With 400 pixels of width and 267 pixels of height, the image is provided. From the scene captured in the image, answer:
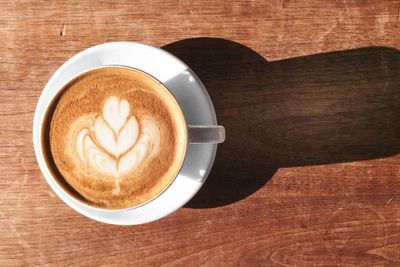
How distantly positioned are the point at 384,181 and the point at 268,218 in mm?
256

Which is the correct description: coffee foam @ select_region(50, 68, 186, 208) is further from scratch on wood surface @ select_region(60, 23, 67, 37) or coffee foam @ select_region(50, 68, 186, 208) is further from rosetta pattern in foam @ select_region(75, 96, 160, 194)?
scratch on wood surface @ select_region(60, 23, 67, 37)

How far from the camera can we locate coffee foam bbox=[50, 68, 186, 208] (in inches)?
39.4

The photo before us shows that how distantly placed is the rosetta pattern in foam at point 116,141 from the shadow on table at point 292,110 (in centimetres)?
19

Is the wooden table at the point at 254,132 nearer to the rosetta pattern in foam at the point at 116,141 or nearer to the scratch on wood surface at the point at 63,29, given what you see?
the scratch on wood surface at the point at 63,29

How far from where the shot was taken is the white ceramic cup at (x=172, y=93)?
1053mm

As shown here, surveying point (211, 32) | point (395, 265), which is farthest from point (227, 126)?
point (395, 265)

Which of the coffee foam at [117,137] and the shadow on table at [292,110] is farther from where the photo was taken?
the shadow on table at [292,110]

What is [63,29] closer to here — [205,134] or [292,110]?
[205,134]

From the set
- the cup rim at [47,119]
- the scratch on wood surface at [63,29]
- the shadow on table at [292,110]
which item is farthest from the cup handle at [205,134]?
the scratch on wood surface at [63,29]

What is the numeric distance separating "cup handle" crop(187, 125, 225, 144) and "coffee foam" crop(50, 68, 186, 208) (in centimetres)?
2

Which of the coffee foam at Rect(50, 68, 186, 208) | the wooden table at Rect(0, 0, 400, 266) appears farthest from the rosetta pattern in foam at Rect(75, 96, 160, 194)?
the wooden table at Rect(0, 0, 400, 266)

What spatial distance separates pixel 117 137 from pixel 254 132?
300 mm

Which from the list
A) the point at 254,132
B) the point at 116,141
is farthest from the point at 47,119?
the point at 254,132

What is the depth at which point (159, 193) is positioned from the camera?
1.00 meters
